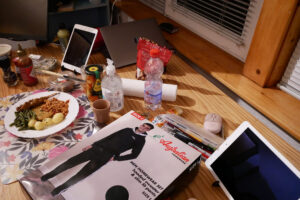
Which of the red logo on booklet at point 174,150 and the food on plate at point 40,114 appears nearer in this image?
the red logo on booklet at point 174,150

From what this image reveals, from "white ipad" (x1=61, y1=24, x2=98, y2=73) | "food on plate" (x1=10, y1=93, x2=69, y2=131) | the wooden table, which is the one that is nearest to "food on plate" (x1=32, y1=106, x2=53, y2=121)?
"food on plate" (x1=10, y1=93, x2=69, y2=131)

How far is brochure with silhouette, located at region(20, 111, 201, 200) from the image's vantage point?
61 cm

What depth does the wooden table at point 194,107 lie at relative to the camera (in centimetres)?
69

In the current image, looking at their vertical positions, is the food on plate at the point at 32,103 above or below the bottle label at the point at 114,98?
below

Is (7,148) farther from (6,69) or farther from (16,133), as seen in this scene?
(6,69)

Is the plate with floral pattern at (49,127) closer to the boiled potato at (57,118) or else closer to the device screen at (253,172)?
the boiled potato at (57,118)

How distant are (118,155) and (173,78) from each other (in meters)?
0.59

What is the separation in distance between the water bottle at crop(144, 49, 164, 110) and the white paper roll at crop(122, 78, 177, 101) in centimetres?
4

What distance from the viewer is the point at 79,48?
3.88 ft

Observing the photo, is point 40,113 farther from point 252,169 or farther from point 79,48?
point 252,169

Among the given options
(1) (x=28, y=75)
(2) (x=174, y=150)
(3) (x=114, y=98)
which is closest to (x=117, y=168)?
(2) (x=174, y=150)

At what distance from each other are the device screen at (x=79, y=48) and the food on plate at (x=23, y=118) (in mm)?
365

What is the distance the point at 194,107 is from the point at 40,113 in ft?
2.11

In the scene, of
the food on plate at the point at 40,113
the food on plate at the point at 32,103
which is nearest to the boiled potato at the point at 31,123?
the food on plate at the point at 40,113
